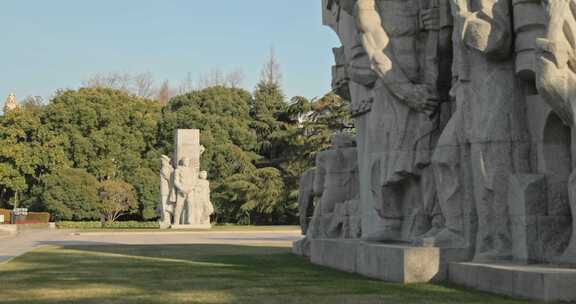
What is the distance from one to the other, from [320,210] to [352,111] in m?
3.05

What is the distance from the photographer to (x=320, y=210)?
1525cm

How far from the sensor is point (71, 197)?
47.0 meters

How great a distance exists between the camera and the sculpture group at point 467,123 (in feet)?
28.4

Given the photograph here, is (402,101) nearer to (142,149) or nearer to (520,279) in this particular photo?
(520,279)

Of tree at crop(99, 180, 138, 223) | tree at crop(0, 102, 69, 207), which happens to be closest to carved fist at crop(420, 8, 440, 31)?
tree at crop(99, 180, 138, 223)

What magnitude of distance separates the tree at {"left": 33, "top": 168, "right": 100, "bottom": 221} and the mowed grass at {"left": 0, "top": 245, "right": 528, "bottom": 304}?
1263 inches

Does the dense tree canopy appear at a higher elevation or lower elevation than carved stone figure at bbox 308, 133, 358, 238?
higher

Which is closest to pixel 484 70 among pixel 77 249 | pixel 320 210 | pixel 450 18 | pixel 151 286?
pixel 450 18

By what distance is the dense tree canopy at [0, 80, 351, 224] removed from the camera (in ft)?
154

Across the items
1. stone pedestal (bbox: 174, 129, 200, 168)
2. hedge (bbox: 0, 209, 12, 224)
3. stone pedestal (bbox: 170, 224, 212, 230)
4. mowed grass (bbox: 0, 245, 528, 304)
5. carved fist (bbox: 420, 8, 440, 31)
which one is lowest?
mowed grass (bbox: 0, 245, 528, 304)

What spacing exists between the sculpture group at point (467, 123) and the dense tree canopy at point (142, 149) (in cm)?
3343

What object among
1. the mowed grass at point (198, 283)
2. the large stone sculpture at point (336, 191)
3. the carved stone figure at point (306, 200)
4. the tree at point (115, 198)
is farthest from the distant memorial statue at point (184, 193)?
the large stone sculpture at point (336, 191)

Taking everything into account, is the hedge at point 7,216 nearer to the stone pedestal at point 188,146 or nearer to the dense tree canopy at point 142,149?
the dense tree canopy at point 142,149

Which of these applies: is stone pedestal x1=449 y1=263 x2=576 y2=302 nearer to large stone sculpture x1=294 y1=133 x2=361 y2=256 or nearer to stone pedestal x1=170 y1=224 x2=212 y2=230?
large stone sculpture x1=294 y1=133 x2=361 y2=256
